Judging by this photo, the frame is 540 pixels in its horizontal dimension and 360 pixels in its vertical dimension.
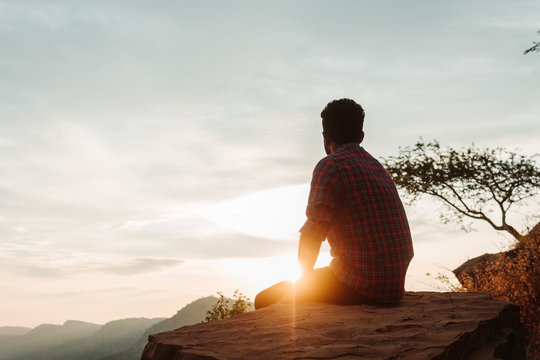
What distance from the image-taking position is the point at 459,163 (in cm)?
2219

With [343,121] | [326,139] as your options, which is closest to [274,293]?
[326,139]

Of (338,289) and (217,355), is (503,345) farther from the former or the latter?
(217,355)

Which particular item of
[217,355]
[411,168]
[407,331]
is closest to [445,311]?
[407,331]

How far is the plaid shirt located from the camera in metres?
3.58

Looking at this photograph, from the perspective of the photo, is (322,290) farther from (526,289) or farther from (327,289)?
(526,289)

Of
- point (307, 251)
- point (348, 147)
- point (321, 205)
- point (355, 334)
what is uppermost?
point (348, 147)

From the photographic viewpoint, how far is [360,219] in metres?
3.60

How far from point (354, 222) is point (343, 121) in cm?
100

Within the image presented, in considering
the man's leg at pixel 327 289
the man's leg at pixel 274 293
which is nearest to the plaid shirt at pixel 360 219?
the man's leg at pixel 327 289

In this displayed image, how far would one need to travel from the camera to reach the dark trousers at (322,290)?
154 inches

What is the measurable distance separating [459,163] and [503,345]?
20.7 metres

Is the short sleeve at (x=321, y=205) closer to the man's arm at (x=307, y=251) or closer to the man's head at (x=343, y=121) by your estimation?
the man's arm at (x=307, y=251)

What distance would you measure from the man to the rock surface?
31 centimetres

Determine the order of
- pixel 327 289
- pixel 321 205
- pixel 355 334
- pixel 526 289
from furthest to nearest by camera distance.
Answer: pixel 526 289 → pixel 327 289 → pixel 321 205 → pixel 355 334
